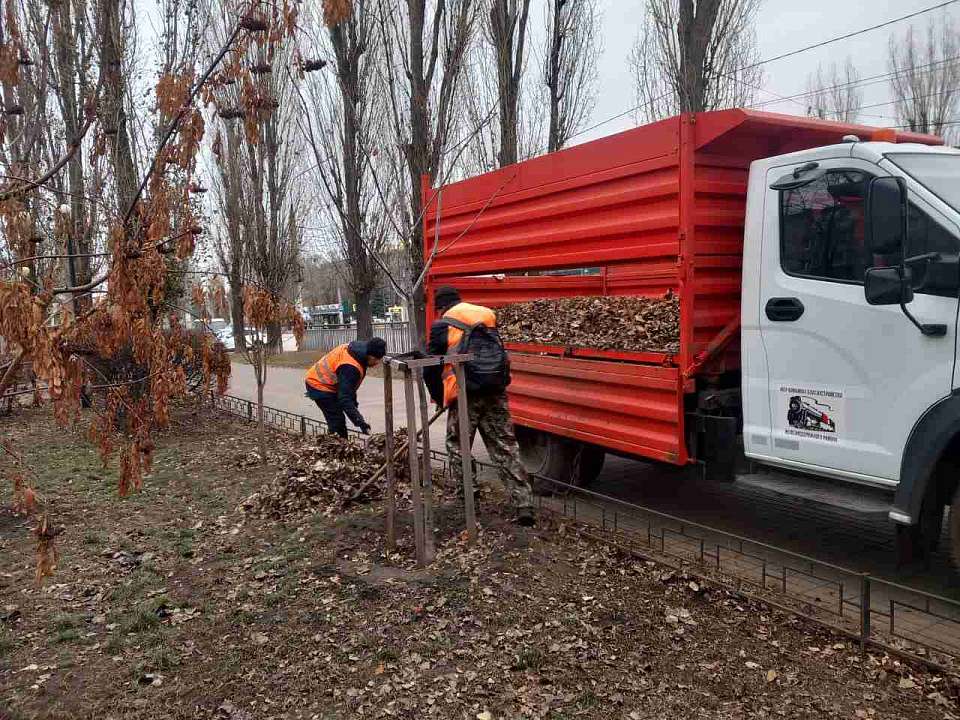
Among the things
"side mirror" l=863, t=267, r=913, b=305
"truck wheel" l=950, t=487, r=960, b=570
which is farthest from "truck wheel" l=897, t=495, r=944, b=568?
"side mirror" l=863, t=267, r=913, b=305

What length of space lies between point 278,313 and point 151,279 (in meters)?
4.68

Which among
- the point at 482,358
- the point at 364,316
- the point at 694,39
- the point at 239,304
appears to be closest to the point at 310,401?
the point at 364,316

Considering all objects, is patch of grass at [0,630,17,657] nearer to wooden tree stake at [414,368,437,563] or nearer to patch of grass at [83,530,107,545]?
patch of grass at [83,530,107,545]

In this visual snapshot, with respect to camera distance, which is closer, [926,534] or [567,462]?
[926,534]

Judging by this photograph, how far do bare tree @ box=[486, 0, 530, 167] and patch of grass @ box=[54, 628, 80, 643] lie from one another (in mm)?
9615

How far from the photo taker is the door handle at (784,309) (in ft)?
13.9

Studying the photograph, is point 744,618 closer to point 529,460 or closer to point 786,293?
point 786,293

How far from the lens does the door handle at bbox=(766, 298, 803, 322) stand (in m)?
4.23

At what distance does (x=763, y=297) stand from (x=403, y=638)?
9.26ft

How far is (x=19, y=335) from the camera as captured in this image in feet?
8.02

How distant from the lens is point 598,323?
5555mm

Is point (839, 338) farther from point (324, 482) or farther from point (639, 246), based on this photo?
point (324, 482)

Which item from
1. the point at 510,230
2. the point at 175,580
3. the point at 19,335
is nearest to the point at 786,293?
the point at 510,230

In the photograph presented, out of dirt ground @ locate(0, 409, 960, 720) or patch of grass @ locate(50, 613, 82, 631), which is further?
patch of grass @ locate(50, 613, 82, 631)
